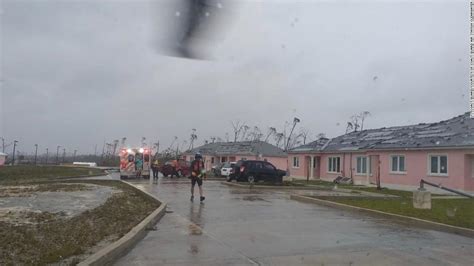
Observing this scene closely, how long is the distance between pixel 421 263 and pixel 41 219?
8.51 m

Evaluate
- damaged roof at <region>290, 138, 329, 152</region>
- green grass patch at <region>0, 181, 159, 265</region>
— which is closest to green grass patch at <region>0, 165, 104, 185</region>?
green grass patch at <region>0, 181, 159, 265</region>

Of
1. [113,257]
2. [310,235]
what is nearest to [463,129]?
[310,235]

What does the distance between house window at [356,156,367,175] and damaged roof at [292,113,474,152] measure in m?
0.85

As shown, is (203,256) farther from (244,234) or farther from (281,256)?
(244,234)

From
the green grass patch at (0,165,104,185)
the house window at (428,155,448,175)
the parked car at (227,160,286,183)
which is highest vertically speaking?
the house window at (428,155,448,175)

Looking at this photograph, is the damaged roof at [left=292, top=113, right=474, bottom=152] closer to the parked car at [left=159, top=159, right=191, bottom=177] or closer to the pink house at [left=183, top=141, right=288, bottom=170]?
the parked car at [left=159, top=159, right=191, bottom=177]

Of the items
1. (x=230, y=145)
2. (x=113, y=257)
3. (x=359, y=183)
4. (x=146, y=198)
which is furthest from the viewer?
(x=230, y=145)

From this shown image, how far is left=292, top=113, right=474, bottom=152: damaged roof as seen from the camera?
2834 cm

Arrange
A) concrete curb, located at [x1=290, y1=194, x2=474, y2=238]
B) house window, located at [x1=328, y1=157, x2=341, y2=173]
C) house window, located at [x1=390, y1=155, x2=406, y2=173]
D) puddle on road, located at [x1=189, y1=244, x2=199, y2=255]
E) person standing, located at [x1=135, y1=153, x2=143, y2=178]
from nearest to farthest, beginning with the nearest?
puddle on road, located at [x1=189, y1=244, x2=199, y2=255] → concrete curb, located at [x1=290, y1=194, x2=474, y2=238] → house window, located at [x1=390, y1=155, x2=406, y2=173] → person standing, located at [x1=135, y1=153, x2=143, y2=178] → house window, located at [x1=328, y1=157, x2=341, y2=173]

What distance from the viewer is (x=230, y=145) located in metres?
74.4

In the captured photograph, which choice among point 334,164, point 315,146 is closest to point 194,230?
point 334,164

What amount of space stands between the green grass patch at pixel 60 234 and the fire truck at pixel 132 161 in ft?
80.1

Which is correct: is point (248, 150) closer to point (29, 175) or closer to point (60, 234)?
point (29, 175)

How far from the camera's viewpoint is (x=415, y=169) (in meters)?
30.5
